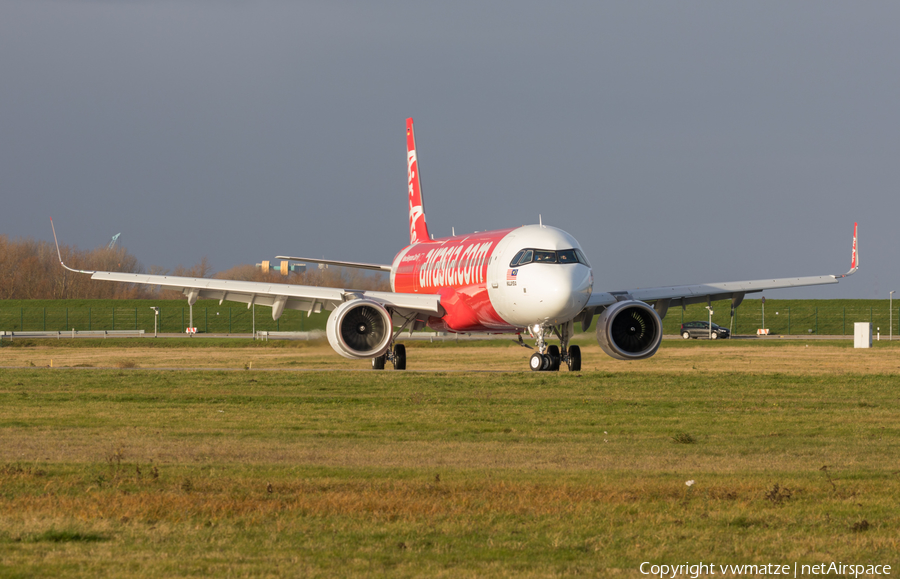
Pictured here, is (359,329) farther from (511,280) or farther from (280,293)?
(511,280)

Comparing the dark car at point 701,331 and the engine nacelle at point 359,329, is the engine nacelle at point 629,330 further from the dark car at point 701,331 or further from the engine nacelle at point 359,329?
the dark car at point 701,331

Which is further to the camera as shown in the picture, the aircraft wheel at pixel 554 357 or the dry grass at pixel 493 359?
the dry grass at pixel 493 359

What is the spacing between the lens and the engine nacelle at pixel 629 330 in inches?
1144

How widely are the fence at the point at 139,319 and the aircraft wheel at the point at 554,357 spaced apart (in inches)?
2162

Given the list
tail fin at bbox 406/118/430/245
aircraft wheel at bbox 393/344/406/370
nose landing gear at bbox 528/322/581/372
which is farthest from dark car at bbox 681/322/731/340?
nose landing gear at bbox 528/322/581/372

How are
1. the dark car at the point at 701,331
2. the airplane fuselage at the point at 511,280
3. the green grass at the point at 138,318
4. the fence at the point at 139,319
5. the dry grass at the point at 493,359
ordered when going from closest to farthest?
the airplane fuselage at the point at 511,280 < the dry grass at the point at 493,359 < the dark car at the point at 701,331 < the fence at the point at 139,319 < the green grass at the point at 138,318

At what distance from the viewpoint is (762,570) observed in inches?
286

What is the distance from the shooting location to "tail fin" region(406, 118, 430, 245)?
4350cm

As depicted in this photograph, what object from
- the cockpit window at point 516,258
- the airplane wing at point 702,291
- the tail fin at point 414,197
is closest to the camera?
the cockpit window at point 516,258

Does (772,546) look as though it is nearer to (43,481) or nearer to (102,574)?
(102,574)

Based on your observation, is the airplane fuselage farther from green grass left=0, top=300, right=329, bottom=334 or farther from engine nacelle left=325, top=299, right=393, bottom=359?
green grass left=0, top=300, right=329, bottom=334

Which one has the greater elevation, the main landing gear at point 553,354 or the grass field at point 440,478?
the main landing gear at point 553,354

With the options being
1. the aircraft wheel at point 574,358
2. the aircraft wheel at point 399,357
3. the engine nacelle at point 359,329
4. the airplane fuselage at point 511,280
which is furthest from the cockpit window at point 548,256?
the aircraft wheel at point 399,357

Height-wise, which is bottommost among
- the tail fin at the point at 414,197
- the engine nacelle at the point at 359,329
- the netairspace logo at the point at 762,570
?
the netairspace logo at the point at 762,570
